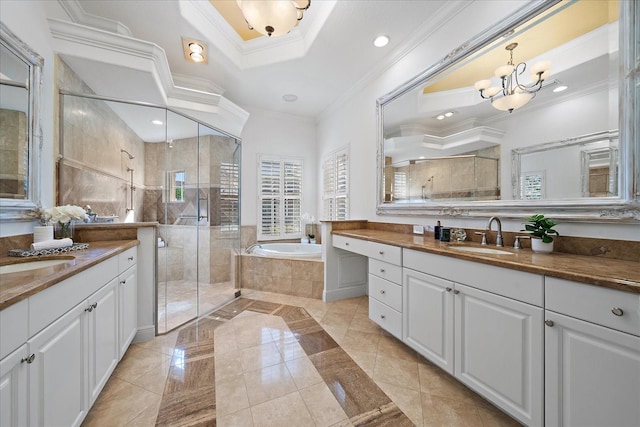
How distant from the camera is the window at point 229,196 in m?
3.58

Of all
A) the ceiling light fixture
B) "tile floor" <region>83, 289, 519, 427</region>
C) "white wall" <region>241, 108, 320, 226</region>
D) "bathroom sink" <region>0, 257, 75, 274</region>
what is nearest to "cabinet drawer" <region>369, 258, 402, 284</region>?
"tile floor" <region>83, 289, 519, 427</region>

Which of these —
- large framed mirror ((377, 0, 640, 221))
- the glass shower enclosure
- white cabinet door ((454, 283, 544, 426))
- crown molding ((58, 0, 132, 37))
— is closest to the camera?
white cabinet door ((454, 283, 544, 426))

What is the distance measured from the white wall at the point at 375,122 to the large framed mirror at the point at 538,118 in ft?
0.28

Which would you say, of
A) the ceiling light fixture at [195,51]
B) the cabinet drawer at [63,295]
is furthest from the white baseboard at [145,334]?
the ceiling light fixture at [195,51]

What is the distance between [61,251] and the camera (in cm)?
148

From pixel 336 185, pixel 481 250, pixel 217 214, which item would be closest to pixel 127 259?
pixel 217 214

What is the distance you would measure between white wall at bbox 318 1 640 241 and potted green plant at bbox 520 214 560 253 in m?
0.13

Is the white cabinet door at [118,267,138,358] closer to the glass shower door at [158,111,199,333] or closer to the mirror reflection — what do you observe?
the glass shower door at [158,111,199,333]

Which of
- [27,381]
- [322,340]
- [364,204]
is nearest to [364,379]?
[322,340]

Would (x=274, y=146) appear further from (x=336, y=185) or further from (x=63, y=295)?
(x=63, y=295)

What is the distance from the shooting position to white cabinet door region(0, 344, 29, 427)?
2.39 ft

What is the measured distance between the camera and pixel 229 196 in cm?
371

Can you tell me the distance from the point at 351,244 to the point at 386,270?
0.59m

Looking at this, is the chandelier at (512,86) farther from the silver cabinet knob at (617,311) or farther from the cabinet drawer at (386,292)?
the cabinet drawer at (386,292)
